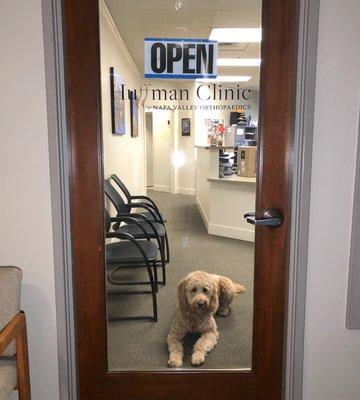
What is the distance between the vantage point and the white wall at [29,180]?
131cm

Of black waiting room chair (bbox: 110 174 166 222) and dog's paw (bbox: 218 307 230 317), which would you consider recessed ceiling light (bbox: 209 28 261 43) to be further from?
dog's paw (bbox: 218 307 230 317)

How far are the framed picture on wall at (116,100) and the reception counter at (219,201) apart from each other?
950mm

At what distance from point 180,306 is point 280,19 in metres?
1.55

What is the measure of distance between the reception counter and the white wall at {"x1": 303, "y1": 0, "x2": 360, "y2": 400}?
1609 millimetres

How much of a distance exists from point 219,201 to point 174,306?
4.96ft

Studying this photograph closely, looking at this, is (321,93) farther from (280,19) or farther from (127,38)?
(127,38)

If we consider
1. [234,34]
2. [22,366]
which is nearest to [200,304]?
[22,366]

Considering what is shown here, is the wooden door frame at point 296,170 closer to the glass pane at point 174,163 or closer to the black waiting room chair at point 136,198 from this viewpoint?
the glass pane at point 174,163

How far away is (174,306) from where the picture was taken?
2.32 metres

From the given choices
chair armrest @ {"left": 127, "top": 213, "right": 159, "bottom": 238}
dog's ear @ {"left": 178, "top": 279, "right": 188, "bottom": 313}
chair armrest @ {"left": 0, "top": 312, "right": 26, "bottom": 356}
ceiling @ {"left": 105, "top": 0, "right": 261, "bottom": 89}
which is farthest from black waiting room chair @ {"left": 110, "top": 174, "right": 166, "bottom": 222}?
chair armrest @ {"left": 0, "top": 312, "right": 26, "bottom": 356}

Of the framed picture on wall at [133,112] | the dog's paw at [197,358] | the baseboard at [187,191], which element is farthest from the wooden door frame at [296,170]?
the baseboard at [187,191]

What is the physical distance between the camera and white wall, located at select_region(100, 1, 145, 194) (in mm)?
1916

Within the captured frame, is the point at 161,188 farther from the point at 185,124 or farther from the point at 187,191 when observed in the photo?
the point at 185,124

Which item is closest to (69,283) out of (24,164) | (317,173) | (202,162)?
(24,164)
